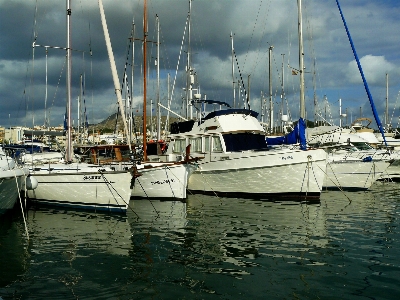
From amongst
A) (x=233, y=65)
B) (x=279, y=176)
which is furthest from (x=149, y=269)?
(x=233, y=65)

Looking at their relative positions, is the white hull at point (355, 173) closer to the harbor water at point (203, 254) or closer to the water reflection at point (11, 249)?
the harbor water at point (203, 254)

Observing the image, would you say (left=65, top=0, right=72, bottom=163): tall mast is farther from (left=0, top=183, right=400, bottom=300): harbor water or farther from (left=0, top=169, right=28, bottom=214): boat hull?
(left=0, top=169, right=28, bottom=214): boat hull

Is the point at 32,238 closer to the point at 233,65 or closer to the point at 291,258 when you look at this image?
the point at 291,258

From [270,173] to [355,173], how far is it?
7.47 meters

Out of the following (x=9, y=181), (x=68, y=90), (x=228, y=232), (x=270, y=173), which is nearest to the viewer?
(x=228, y=232)

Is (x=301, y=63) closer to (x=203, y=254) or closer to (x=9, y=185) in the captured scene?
(x=203, y=254)

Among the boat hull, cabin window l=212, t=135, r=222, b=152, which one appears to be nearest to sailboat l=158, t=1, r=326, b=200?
cabin window l=212, t=135, r=222, b=152

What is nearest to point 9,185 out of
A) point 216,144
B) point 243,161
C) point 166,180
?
point 166,180

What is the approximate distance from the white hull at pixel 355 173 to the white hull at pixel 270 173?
16.3 feet

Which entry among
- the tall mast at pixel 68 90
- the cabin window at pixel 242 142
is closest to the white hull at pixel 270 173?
the cabin window at pixel 242 142

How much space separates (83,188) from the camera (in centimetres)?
1666

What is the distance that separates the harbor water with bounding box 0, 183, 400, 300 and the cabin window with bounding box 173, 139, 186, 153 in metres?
7.36

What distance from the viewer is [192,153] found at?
23.5 metres

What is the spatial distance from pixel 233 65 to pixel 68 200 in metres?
21.2
